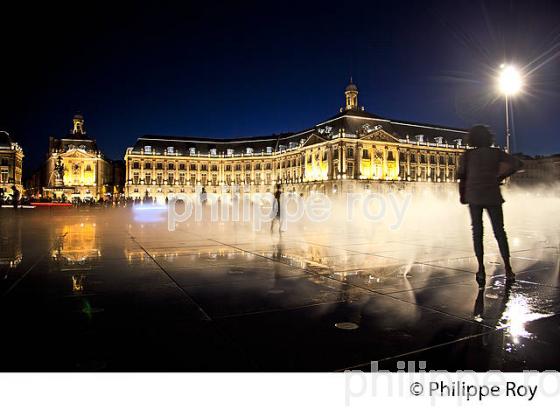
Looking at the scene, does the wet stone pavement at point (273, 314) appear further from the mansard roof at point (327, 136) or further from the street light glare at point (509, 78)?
the mansard roof at point (327, 136)

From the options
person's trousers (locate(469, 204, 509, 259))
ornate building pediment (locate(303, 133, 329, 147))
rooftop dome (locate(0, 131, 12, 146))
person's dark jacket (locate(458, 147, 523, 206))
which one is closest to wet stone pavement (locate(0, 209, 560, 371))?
person's trousers (locate(469, 204, 509, 259))

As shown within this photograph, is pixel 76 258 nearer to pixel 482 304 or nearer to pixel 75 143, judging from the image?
pixel 482 304

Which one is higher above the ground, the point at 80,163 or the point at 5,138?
the point at 5,138

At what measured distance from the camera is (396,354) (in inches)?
114

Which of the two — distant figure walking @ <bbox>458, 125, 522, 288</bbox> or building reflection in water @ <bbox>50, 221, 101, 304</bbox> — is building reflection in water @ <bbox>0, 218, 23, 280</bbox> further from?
distant figure walking @ <bbox>458, 125, 522, 288</bbox>

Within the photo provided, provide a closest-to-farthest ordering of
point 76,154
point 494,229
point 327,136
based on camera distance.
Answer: point 494,229 < point 327,136 < point 76,154

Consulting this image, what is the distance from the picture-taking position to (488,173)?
18.6 ft

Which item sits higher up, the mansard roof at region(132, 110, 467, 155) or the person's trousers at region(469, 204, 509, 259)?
the mansard roof at region(132, 110, 467, 155)

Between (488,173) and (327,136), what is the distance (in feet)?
238

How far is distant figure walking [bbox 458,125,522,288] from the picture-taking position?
562cm

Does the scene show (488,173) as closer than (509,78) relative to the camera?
Yes

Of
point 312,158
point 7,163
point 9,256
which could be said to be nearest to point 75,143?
point 7,163

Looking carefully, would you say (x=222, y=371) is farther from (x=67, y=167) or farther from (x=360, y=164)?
(x=67, y=167)
